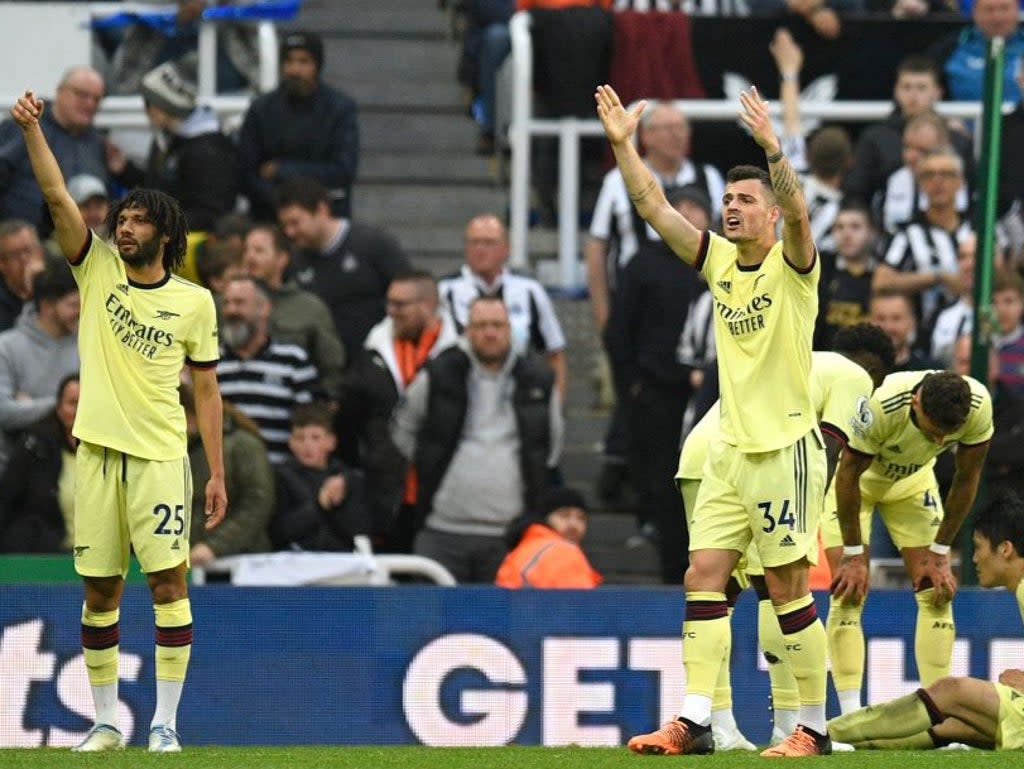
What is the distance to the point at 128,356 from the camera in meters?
10.2

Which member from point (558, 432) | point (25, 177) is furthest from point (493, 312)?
point (25, 177)

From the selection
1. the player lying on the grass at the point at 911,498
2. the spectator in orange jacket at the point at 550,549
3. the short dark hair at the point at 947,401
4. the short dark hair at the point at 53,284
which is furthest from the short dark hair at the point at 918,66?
the short dark hair at the point at 53,284

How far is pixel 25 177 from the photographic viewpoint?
15398 mm

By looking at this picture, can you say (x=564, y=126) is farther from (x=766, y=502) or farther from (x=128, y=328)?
(x=766, y=502)

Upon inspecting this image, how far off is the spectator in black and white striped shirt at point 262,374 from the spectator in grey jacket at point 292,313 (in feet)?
0.50

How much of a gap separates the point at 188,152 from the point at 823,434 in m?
5.57

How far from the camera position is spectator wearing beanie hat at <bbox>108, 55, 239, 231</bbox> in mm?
15250

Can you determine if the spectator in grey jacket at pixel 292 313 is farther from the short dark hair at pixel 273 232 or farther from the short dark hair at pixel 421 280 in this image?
the short dark hair at pixel 421 280

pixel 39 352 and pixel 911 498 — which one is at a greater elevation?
pixel 39 352

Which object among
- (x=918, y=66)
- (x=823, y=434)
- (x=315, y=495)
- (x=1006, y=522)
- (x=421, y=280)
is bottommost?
(x=315, y=495)

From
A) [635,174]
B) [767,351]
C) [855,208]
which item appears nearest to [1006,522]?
[767,351]

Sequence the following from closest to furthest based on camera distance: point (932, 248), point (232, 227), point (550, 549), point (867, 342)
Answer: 1. point (867, 342)
2. point (550, 549)
3. point (232, 227)
4. point (932, 248)

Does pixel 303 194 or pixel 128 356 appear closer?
pixel 128 356

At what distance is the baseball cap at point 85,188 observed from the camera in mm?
14836
